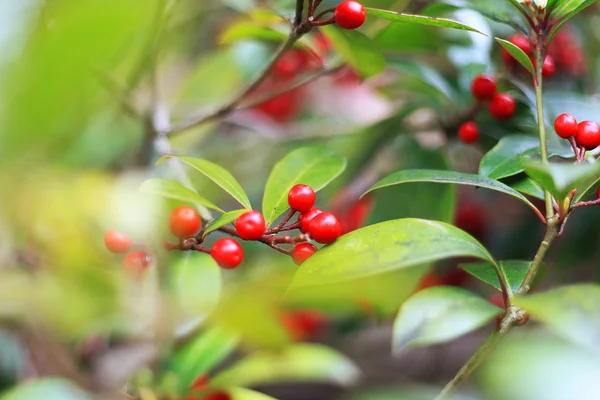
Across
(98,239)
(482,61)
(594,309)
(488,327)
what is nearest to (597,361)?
(594,309)

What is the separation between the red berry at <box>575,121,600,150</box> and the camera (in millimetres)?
545

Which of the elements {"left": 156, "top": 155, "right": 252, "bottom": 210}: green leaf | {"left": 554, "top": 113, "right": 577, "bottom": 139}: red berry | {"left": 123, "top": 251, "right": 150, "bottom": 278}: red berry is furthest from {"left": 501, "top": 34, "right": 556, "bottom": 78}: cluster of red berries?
{"left": 123, "top": 251, "right": 150, "bottom": 278}: red berry

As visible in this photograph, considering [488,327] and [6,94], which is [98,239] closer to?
[6,94]

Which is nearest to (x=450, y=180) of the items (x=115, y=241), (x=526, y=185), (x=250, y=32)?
(x=526, y=185)

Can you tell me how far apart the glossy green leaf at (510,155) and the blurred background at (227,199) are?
24mm

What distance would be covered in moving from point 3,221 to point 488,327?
47.0 inches

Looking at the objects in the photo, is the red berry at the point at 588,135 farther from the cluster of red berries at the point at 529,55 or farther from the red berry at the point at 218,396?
the red berry at the point at 218,396

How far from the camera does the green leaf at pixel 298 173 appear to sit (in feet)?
1.93

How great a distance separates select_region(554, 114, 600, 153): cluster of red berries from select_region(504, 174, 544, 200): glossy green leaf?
53mm

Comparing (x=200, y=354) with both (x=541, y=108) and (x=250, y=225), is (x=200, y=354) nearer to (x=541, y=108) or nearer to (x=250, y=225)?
(x=250, y=225)

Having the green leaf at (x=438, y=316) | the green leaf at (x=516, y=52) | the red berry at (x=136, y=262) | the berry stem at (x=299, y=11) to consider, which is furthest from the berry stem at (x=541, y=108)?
the red berry at (x=136, y=262)

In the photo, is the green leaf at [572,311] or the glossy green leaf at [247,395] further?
the glossy green leaf at [247,395]

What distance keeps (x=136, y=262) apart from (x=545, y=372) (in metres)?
0.36

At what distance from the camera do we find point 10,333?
82 cm
